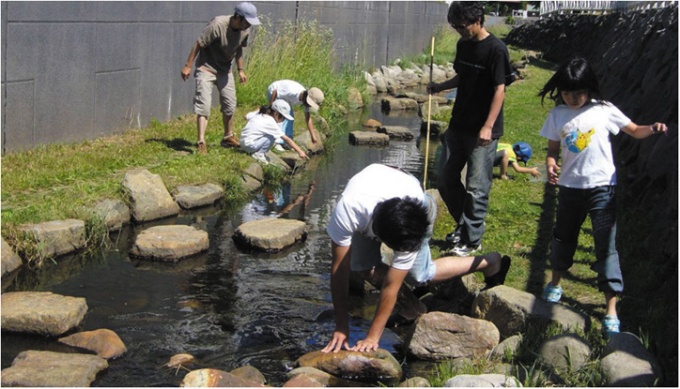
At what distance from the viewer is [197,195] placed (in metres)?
8.26

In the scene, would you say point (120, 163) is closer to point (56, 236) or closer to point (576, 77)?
point (56, 236)

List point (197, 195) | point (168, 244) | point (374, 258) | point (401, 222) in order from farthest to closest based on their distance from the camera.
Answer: point (197, 195)
point (168, 244)
point (374, 258)
point (401, 222)

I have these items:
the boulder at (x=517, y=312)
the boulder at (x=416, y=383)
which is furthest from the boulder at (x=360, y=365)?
the boulder at (x=517, y=312)

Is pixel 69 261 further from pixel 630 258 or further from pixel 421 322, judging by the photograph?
pixel 630 258

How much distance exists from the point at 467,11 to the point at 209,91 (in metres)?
4.51

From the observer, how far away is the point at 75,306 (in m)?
5.35

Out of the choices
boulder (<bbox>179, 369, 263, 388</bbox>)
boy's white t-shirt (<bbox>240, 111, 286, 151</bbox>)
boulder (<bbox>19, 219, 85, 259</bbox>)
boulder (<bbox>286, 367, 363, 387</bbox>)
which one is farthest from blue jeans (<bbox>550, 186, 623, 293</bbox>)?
boy's white t-shirt (<bbox>240, 111, 286, 151</bbox>)

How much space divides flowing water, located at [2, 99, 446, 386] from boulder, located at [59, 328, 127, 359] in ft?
0.17

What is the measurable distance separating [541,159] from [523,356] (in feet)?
20.3

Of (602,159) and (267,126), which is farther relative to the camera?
(267,126)

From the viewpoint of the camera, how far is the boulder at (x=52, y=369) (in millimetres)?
4387

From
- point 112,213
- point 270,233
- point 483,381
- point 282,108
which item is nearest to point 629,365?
point 483,381

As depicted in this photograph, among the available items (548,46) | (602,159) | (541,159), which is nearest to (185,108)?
(541,159)

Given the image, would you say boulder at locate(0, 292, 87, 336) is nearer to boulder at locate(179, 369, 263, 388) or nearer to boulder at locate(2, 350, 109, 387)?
boulder at locate(2, 350, 109, 387)
